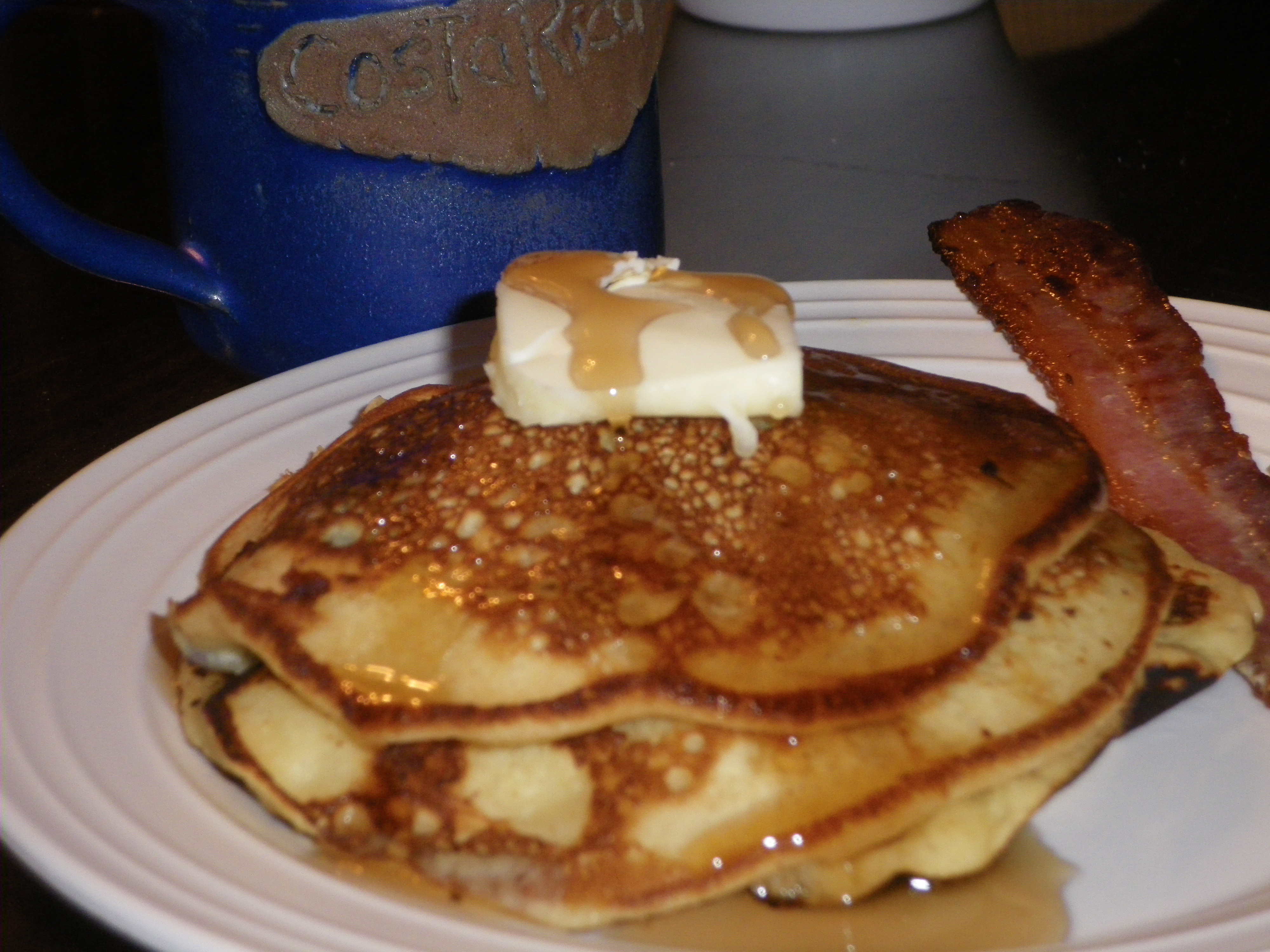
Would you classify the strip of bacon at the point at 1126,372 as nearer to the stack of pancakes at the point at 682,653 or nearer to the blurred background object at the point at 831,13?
the stack of pancakes at the point at 682,653

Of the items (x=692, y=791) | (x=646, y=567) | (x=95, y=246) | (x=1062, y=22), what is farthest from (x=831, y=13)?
(x=692, y=791)

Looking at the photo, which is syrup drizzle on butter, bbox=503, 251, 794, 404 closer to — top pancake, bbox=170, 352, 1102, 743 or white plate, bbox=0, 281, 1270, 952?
top pancake, bbox=170, 352, 1102, 743

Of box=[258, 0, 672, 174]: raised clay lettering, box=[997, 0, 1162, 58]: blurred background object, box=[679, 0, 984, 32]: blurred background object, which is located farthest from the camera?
box=[997, 0, 1162, 58]: blurred background object

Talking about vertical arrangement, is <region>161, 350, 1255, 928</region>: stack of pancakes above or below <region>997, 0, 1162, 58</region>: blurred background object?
above

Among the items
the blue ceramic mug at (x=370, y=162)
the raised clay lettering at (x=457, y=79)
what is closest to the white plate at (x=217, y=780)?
the blue ceramic mug at (x=370, y=162)

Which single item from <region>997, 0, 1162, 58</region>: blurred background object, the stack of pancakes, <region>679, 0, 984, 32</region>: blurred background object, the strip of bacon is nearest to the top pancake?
the stack of pancakes
